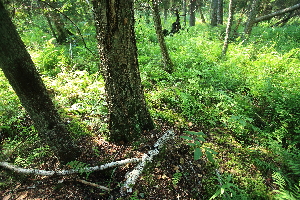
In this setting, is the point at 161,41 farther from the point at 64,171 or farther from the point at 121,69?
the point at 64,171

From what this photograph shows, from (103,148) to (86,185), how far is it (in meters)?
0.67

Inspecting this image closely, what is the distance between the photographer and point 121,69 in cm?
254

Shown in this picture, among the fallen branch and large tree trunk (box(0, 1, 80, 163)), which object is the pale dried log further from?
large tree trunk (box(0, 1, 80, 163))

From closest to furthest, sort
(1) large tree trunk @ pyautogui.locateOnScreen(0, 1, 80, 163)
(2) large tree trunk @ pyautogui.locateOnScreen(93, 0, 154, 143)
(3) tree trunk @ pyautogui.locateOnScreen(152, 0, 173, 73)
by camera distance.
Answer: (1) large tree trunk @ pyautogui.locateOnScreen(0, 1, 80, 163), (2) large tree trunk @ pyautogui.locateOnScreen(93, 0, 154, 143), (3) tree trunk @ pyautogui.locateOnScreen(152, 0, 173, 73)

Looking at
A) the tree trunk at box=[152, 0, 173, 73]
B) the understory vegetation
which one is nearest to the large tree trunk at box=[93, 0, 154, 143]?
the understory vegetation

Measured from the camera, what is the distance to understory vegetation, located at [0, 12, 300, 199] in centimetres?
250

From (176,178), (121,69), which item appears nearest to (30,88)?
(121,69)

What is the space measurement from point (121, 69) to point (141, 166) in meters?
1.55

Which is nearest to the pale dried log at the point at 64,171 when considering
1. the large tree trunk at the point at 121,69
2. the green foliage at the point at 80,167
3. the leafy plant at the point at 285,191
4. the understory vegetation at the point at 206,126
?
the green foliage at the point at 80,167

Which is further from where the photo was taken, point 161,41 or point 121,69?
point 161,41

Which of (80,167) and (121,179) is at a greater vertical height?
(80,167)

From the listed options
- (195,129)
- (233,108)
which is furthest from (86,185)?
(233,108)

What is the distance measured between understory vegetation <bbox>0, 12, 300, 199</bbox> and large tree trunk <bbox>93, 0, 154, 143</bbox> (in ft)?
1.10

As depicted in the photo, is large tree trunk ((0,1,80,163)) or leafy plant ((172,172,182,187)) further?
leafy plant ((172,172,182,187))
